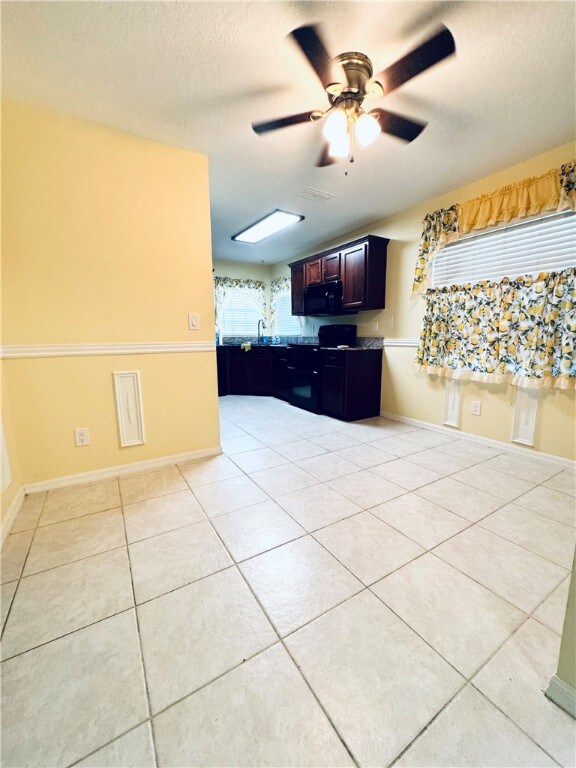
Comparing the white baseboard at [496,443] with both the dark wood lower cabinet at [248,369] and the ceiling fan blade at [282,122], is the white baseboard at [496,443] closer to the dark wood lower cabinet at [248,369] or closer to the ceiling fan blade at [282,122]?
the dark wood lower cabinet at [248,369]

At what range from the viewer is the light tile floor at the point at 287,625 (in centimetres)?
77

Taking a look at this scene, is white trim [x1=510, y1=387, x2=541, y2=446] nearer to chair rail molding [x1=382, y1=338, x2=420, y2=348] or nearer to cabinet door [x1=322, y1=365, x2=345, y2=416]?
chair rail molding [x1=382, y1=338, x2=420, y2=348]

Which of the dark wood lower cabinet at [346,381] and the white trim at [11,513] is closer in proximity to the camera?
the white trim at [11,513]

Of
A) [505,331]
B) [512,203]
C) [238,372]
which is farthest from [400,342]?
[238,372]

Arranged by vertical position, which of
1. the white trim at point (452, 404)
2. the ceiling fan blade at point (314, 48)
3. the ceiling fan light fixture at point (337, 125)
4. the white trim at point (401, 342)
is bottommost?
the white trim at point (452, 404)

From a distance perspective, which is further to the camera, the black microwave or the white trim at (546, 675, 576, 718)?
the black microwave

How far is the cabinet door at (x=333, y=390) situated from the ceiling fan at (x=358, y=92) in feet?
7.23

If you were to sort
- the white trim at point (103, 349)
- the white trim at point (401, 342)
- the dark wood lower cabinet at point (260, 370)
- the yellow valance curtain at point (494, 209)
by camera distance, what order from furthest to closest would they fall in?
the dark wood lower cabinet at point (260, 370), the white trim at point (401, 342), the yellow valance curtain at point (494, 209), the white trim at point (103, 349)

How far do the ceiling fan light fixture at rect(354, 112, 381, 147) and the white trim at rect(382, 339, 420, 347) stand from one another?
2.14 metres

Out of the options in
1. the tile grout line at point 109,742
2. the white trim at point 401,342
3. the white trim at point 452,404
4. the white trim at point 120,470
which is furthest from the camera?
the white trim at point 401,342

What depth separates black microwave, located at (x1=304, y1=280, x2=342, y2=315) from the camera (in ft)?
12.4

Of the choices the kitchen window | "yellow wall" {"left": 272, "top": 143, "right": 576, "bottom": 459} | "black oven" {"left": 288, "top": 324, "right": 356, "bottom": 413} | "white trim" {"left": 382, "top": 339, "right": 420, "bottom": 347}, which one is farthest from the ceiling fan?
Result: the kitchen window

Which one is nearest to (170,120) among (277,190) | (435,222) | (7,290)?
(277,190)

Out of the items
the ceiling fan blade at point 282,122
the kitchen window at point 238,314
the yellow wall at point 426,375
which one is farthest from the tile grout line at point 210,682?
the kitchen window at point 238,314
